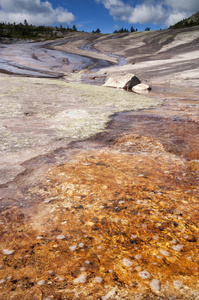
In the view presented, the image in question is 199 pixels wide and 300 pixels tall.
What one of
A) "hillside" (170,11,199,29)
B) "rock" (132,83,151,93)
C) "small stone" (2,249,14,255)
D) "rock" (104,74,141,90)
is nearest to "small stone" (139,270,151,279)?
"small stone" (2,249,14,255)

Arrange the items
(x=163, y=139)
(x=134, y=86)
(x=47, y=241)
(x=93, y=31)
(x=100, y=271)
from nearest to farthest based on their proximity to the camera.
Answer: (x=100, y=271) < (x=47, y=241) < (x=163, y=139) < (x=134, y=86) < (x=93, y=31)

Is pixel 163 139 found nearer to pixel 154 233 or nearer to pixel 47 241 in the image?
pixel 154 233

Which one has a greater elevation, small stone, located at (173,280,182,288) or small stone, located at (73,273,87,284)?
small stone, located at (173,280,182,288)

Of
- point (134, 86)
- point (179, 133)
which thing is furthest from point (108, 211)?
point (134, 86)

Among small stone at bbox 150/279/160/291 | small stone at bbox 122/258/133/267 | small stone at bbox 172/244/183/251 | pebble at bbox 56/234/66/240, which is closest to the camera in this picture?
small stone at bbox 150/279/160/291

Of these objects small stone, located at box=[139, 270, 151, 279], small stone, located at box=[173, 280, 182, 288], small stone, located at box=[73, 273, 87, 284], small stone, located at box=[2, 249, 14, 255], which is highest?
small stone, located at box=[173, 280, 182, 288]

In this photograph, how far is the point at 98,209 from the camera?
6.06 feet

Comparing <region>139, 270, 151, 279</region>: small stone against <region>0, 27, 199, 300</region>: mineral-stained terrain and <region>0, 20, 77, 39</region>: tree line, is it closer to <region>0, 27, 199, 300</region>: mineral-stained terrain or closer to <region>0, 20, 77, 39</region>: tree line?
<region>0, 27, 199, 300</region>: mineral-stained terrain

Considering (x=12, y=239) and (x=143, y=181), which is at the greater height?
(x=143, y=181)

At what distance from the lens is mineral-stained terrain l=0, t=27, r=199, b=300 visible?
1230mm

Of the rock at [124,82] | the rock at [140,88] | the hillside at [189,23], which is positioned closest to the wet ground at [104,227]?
the rock at [140,88]

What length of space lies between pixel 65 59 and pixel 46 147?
20.5 meters

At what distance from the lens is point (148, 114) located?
500 cm

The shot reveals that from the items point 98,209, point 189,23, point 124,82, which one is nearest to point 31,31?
point 189,23
